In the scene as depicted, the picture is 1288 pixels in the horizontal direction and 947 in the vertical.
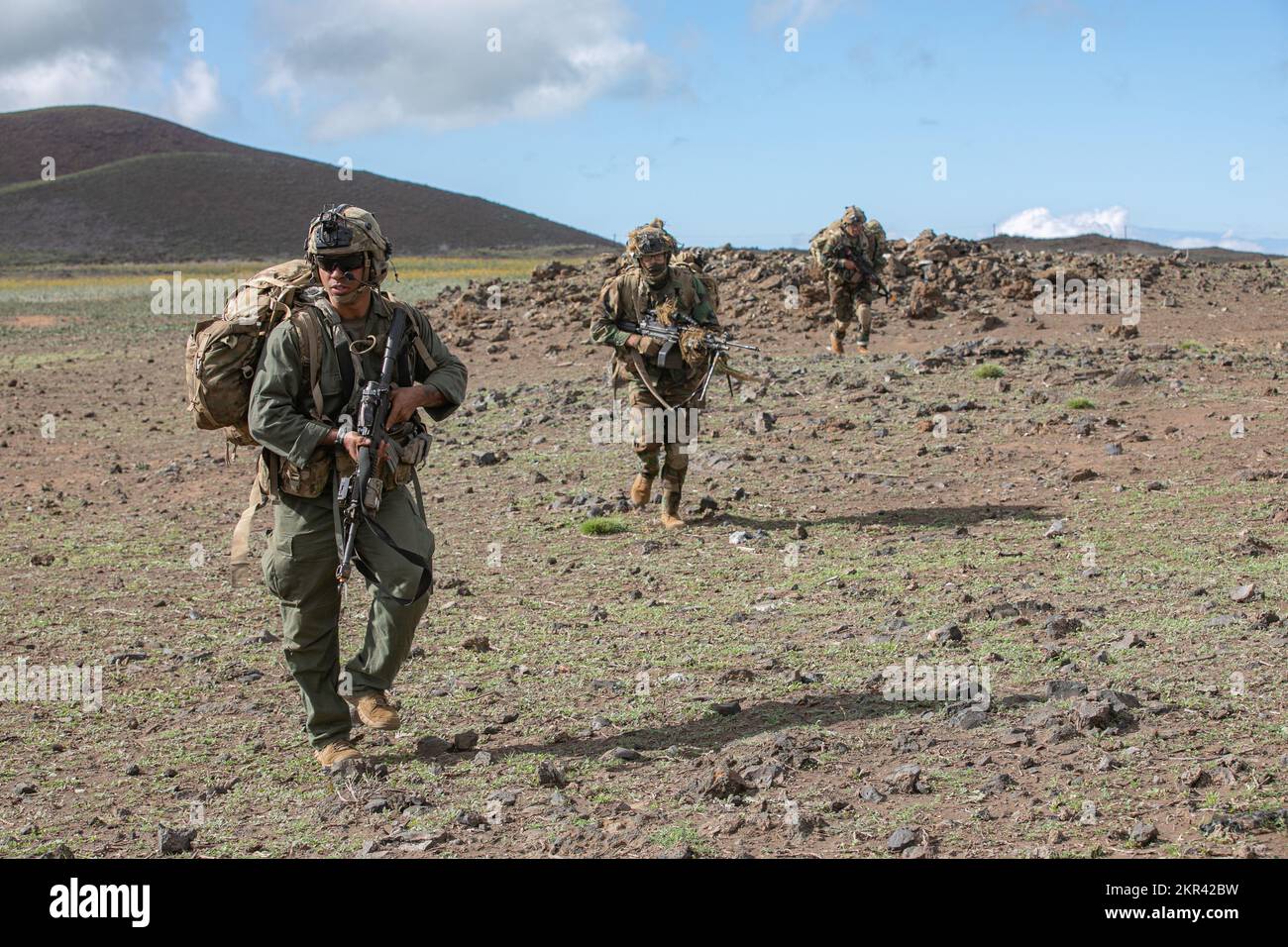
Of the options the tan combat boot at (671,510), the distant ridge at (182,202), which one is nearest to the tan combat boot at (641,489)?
the tan combat boot at (671,510)

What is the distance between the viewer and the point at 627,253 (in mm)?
9734

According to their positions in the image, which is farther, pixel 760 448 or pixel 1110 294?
pixel 1110 294

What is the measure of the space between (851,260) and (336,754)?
12466 millimetres

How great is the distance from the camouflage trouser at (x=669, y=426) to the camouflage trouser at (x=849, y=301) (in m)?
7.71

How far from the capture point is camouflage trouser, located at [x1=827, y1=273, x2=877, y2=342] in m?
16.9

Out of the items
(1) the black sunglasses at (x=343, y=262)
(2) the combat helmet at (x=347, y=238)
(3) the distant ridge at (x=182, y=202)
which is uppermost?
(3) the distant ridge at (x=182, y=202)

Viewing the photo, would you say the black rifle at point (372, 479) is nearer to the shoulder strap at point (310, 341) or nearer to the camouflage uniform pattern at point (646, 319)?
the shoulder strap at point (310, 341)

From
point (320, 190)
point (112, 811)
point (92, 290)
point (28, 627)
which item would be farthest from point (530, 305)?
point (320, 190)

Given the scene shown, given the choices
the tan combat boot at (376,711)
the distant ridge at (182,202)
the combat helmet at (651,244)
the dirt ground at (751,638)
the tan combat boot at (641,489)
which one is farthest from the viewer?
the distant ridge at (182,202)

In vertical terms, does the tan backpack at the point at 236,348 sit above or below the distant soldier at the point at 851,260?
below

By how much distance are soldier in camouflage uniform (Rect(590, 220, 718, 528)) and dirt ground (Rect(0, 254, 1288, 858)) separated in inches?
27.6

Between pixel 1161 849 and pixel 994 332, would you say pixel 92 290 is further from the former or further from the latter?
pixel 1161 849

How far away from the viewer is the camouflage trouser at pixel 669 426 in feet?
31.3

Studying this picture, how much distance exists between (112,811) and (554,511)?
19.2 feet
